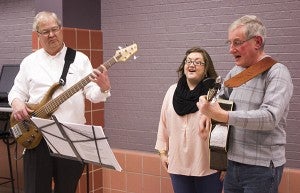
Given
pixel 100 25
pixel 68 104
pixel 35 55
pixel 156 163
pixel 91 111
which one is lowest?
pixel 156 163

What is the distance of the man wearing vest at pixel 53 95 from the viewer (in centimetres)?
296

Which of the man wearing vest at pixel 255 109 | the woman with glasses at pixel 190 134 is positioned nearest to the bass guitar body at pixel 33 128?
the woman with glasses at pixel 190 134

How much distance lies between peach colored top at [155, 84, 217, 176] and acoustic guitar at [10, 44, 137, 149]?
0.57 meters

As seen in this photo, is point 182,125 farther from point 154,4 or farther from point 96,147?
point 154,4

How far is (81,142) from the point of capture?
8.34ft

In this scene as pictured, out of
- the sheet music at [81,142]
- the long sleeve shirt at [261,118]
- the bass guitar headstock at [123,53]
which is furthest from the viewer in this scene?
the bass guitar headstock at [123,53]

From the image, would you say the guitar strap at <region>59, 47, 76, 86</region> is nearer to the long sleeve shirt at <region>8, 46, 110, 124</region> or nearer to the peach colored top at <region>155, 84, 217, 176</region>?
the long sleeve shirt at <region>8, 46, 110, 124</region>

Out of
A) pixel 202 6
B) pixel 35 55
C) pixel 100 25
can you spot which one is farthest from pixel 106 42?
pixel 35 55

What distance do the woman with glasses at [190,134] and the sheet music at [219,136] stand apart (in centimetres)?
55

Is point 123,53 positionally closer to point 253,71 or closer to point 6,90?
point 253,71

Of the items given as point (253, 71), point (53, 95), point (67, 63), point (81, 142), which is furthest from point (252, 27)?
point (53, 95)

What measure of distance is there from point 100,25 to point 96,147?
2337mm

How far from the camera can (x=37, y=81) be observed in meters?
2.99

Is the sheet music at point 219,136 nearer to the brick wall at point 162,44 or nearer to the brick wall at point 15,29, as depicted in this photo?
the brick wall at point 162,44
